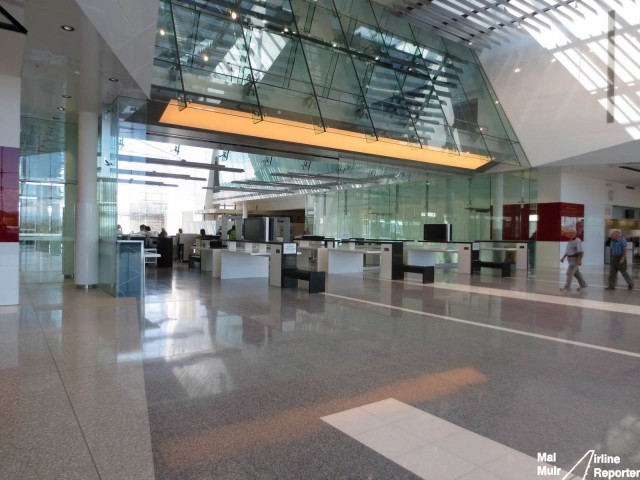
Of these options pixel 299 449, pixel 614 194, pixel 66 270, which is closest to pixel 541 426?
pixel 299 449

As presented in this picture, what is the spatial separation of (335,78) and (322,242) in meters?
4.86

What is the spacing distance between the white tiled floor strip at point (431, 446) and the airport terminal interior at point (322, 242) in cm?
2

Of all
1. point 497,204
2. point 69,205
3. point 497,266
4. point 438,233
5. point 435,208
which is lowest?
point 497,266

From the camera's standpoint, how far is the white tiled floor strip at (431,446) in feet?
7.46

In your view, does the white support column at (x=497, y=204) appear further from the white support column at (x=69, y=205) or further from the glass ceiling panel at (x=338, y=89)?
the white support column at (x=69, y=205)

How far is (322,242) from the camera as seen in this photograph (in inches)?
539

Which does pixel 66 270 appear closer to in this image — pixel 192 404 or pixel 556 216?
pixel 192 404

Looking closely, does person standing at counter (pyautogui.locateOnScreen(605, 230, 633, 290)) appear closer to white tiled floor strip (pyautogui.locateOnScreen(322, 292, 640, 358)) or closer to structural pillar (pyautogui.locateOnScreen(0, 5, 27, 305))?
white tiled floor strip (pyautogui.locateOnScreen(322, 292, 640, 358))

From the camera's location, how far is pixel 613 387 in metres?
3.58

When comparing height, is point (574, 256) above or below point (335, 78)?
below

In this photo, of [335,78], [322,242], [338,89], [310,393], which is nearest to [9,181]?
[310,393]

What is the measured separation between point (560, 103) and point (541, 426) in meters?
13.6

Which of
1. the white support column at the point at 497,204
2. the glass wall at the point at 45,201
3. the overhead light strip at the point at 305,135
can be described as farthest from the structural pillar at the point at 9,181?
the white support column at the point at 497,204

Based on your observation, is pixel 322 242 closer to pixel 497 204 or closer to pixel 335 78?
pixel 335 78
